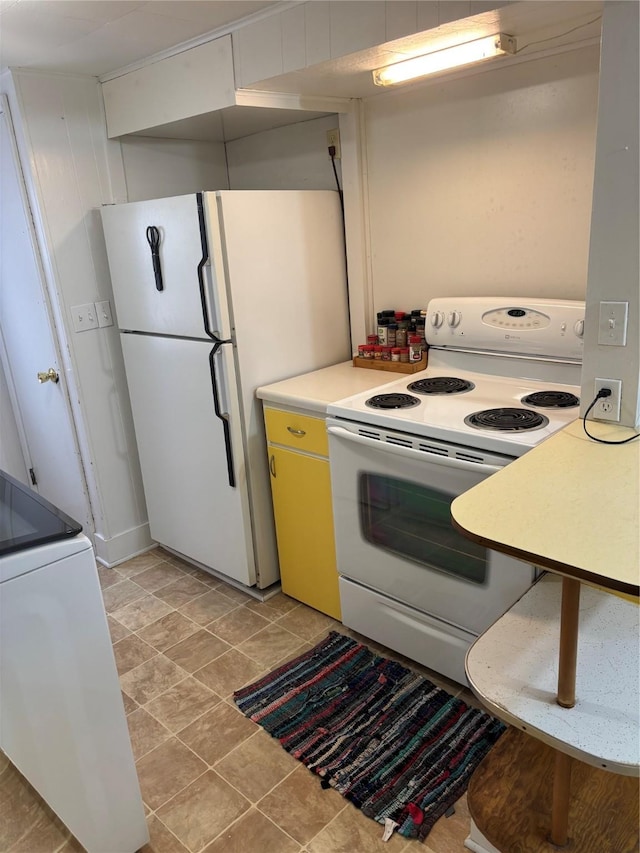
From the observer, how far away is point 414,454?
1.96m

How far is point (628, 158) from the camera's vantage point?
153 cm

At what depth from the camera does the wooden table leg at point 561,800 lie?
4.37 ft

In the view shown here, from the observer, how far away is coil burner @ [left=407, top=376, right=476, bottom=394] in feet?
7.34

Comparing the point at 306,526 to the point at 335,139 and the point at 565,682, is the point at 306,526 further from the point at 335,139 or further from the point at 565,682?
the point at 335,139

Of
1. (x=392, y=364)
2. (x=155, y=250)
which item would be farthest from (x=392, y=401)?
(x=155, y=250)

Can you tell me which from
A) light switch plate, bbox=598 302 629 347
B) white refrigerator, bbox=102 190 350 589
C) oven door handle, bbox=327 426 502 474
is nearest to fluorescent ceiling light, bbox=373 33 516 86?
white refrigerator, bbox=102 190 350 589

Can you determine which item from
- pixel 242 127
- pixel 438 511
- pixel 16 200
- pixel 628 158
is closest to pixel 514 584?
pixel 438 511

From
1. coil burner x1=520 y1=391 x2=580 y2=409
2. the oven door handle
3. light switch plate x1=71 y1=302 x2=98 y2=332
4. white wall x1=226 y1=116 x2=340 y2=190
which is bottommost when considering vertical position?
the oven door handle

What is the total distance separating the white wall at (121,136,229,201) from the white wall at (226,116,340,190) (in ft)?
0.27

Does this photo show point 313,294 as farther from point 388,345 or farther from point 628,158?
point 628,158

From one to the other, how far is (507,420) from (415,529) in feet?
1.57

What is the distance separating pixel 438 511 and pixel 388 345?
35.2 inches

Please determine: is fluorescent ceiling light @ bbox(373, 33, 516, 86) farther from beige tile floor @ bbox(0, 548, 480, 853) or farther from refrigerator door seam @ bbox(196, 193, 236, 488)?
beige tile floor @ bbox(0, 548, 480, 853)

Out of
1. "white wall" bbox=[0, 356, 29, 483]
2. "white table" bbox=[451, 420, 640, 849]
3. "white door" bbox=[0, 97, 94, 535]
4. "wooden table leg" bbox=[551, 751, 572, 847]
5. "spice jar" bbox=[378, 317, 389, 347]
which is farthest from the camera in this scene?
"white wall" bbox=[0, 356, 29, 483]
